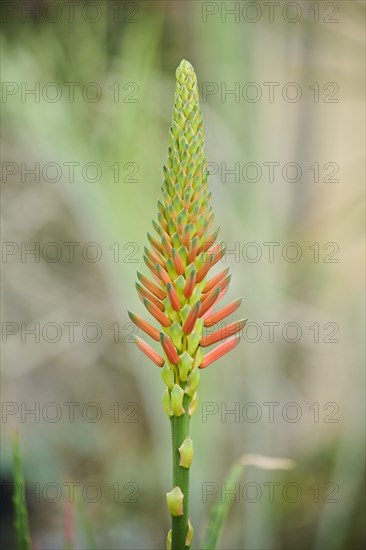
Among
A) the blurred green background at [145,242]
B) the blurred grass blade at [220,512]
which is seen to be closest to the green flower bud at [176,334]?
the blurred grass blade at [220,512]

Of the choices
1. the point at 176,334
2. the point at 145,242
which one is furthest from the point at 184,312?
the point at 145,242

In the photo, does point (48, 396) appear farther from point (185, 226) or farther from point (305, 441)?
point (185, 226)

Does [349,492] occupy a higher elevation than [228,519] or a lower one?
higher

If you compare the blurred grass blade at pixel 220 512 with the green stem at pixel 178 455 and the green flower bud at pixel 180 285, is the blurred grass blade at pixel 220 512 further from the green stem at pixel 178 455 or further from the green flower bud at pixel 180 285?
the green flower bud at pixel 180 285

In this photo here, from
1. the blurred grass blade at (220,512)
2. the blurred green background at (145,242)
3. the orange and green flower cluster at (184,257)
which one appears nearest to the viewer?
the orange and green flower cluster at (184,257)

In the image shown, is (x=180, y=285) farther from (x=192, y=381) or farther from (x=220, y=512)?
(x=220, y=512)

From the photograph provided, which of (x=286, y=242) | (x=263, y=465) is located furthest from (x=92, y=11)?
(x=263, y=465)

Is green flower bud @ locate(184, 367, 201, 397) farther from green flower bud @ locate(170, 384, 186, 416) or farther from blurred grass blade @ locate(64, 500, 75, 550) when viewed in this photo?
blurred grass blade @ locate(64, 500, 75, 550)
